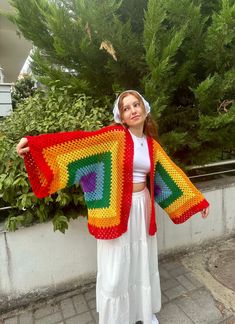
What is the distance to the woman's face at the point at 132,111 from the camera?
188cm

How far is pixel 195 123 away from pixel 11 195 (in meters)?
1.91

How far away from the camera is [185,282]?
9.22 ft

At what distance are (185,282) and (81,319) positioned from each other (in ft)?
3.47

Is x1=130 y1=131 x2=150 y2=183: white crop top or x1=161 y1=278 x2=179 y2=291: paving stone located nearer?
x1=130 y1=131 x2=150 y2=183: white crop top

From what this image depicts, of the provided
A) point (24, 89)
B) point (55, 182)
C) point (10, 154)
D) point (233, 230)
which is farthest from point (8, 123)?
point (24, 89)

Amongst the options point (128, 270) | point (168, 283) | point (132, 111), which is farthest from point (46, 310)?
point (132, 111)

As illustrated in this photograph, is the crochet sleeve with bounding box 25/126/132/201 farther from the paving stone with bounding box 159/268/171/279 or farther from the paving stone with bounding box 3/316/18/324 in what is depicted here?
the paving stone with bounding box 159/268/171/279

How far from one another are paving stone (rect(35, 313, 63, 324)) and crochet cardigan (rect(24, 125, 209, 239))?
99 centimetres

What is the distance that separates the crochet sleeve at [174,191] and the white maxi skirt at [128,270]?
17 centimetres

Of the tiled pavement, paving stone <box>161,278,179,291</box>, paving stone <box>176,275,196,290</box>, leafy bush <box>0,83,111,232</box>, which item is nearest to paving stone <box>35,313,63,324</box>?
the tiled pavement

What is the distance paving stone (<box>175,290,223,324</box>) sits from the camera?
234cm

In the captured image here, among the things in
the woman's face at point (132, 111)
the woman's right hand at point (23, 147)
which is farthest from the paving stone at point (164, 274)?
the woman's right hand at point (23, 147)

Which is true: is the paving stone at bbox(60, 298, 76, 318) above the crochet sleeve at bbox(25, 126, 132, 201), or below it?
below

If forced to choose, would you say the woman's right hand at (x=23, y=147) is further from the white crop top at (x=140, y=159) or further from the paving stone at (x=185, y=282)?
the paving stone at (x=185, y=282)
